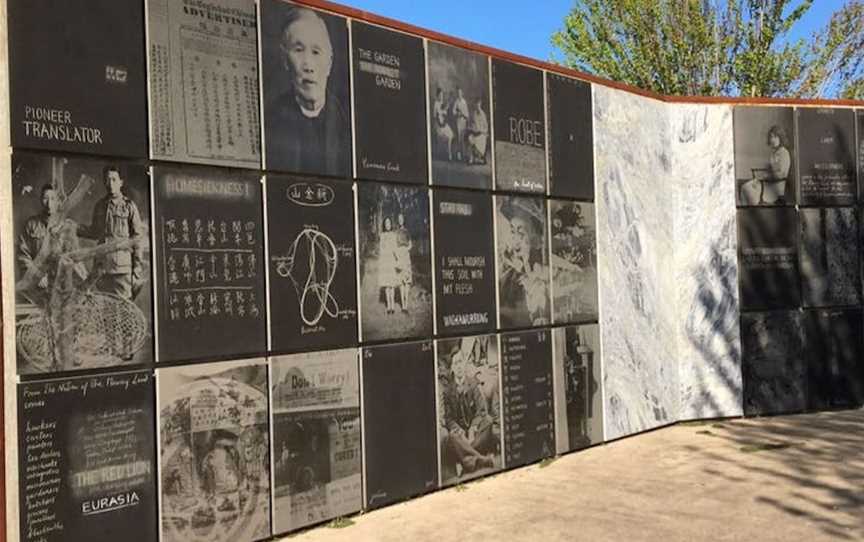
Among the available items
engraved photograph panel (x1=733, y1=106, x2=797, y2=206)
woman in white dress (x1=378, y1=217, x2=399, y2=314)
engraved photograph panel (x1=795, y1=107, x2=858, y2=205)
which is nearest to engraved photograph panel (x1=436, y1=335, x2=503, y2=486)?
woman in white dress (x1=378, y1=217, x2=399, y2=314)

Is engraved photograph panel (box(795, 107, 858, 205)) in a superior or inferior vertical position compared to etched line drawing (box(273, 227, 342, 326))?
superior

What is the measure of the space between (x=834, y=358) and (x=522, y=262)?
527 centimetres

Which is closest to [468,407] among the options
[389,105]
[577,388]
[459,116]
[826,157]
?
[577,388]

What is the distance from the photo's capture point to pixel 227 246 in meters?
6.03

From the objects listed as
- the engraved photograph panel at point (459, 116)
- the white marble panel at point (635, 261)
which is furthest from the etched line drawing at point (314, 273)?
the white marble panel at point (635, 261)

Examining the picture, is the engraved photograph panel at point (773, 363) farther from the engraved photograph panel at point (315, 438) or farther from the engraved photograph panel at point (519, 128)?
the engraved photograph panel at point (315, 438)

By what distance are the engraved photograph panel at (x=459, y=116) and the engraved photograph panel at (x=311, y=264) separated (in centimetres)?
129

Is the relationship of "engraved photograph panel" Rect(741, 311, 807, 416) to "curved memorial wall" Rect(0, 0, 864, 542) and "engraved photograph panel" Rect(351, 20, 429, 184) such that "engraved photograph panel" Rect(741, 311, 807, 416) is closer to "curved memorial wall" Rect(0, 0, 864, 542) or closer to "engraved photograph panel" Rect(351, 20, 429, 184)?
"curved memorial wall" Rect(0, 0, 864, 542)

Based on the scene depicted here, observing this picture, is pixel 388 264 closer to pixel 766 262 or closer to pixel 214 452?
pixel 214 452

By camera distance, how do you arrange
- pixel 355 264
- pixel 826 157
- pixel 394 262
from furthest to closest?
1. pixel 826 157
2. pixel 394 262
3. pixel 355 264

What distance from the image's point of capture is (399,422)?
288 inches

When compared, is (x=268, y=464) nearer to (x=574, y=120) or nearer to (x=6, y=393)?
(x=6, y=393)

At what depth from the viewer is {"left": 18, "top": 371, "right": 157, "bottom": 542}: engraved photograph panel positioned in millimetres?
4898

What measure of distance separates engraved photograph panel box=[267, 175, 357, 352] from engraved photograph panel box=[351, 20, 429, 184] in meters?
0.48
